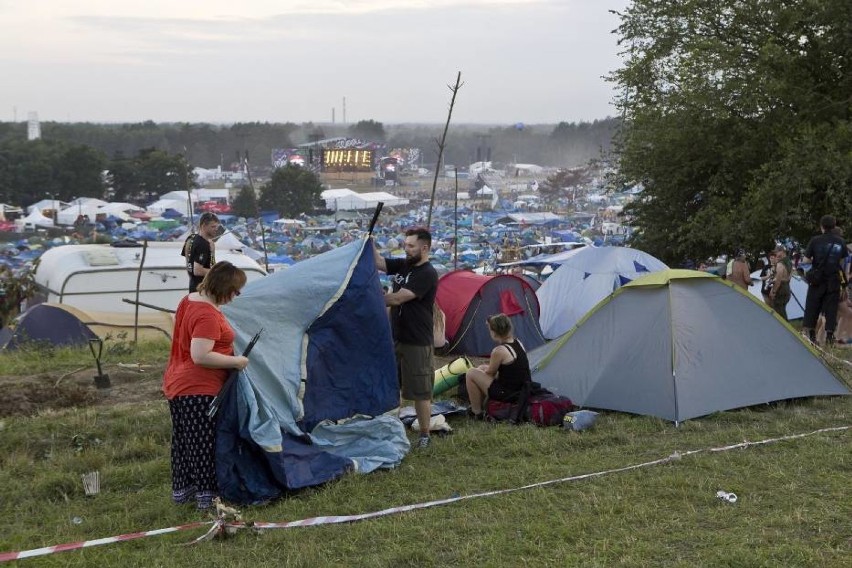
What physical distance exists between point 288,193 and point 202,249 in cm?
7140

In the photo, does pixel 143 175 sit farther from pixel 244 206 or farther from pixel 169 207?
pixel 244 206

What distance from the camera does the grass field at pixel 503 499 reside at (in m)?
4.17

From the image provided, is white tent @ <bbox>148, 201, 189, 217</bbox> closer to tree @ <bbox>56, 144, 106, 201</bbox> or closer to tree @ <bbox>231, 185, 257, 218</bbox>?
tree @ <bbox>231, 185, 257, 218</bbox>

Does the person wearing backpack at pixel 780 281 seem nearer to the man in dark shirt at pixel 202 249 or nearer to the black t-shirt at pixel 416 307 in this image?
the black t-shirt at pixel 416 307

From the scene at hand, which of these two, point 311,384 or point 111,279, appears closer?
point 311,384

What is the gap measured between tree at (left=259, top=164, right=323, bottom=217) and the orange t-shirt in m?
73.8

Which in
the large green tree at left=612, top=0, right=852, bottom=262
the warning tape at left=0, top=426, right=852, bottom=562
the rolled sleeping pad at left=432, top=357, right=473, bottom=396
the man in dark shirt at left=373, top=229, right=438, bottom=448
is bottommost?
the rolled sleeping pad at left=432, top=357, right=473, bottom=396

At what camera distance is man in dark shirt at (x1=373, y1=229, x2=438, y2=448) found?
6172 millimetres

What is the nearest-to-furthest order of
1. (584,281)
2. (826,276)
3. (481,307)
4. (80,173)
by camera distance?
1. (826,276)
2. (481,307)
3. (584,281)
4. (80,173)

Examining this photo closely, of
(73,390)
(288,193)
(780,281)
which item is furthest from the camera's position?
(288,193)

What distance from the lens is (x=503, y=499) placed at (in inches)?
196

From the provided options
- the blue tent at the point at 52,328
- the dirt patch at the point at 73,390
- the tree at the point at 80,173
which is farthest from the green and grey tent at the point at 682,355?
the tree at the point at 80,173

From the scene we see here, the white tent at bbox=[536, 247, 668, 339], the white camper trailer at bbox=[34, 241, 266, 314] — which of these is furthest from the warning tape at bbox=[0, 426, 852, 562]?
the white camper trailer at bbox=[34, 241, 266, 314]

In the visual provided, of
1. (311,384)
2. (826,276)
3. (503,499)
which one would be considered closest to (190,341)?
(311,384)
